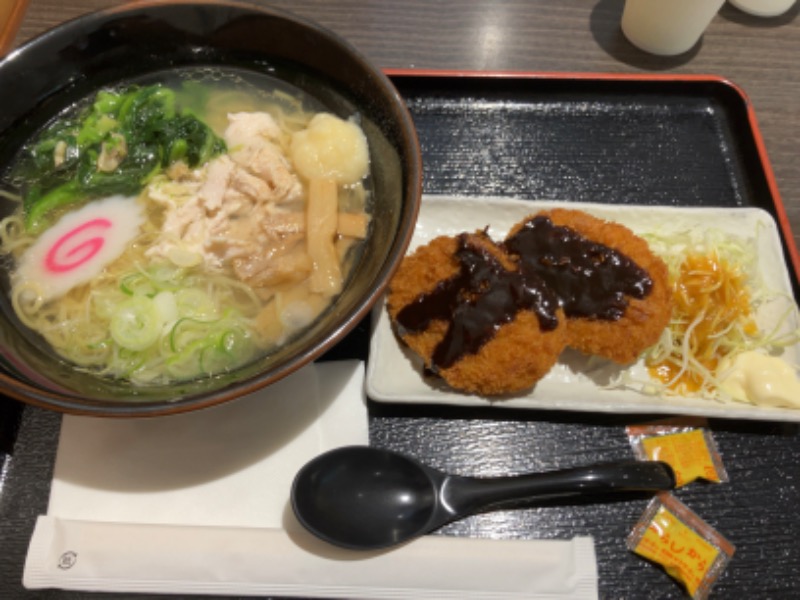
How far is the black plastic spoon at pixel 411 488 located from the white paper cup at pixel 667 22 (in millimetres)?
1800

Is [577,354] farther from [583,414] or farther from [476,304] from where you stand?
[476,304]

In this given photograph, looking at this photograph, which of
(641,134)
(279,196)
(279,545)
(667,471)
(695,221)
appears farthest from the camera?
(641,134)

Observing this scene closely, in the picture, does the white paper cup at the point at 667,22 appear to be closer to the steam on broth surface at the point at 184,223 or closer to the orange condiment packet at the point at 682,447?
the steam on broth surface at the point at 184,223

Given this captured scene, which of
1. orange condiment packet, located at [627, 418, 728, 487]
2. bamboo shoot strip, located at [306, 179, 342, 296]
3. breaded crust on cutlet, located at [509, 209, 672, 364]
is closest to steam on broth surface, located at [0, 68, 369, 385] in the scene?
bamboo shoot strip, located at [306, 179, 342, 296]

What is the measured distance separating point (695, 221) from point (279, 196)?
4.46 feet

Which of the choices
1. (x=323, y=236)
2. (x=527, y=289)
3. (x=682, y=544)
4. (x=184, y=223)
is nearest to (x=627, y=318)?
(x=527, y=289)

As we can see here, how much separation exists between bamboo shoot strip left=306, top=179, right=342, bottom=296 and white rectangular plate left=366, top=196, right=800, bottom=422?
7.2 inches

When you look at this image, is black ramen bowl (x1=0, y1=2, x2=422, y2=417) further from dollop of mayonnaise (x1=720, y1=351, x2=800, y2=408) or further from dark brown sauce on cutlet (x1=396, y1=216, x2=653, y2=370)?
dollop of mayonnaise (x1=720, y1=351, x2=800, y2=408)

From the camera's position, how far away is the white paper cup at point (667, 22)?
2.30 metres

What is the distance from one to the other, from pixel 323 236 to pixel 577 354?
83 cm

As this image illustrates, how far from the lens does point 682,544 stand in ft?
4.90

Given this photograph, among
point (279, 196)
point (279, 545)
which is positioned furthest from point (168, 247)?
point (279, 545)

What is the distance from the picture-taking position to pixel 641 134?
2186mm

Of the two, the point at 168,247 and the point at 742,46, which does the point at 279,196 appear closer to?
the point at 168,247
